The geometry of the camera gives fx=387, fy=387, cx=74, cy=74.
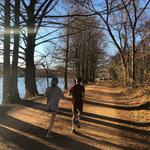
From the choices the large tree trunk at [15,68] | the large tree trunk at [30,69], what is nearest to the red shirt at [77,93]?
the large tree trunk at [15,68]

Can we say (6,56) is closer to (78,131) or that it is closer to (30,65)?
(78,131)

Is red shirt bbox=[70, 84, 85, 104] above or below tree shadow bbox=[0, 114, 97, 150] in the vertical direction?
above

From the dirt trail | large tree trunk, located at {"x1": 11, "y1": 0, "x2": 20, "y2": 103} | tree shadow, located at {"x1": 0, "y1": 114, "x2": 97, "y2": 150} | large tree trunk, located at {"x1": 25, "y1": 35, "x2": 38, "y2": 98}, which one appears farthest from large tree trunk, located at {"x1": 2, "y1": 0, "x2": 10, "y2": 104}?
large tree trunk, located at {"x1": 25, "y1": 35, "x2": 38, "y2": 98}

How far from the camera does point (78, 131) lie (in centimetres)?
1288

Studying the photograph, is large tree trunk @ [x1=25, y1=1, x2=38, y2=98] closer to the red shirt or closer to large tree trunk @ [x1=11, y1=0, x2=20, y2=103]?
large tree trunk @ [x1=11, y1=0, x2=20, y2=103]

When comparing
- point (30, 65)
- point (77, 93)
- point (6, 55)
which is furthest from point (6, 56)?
point (30, 65)

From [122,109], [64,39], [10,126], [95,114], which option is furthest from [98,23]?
[10,126]

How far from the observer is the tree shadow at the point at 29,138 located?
10453mm

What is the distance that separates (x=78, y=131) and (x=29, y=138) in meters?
2.15

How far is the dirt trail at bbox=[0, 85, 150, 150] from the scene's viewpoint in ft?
35.1

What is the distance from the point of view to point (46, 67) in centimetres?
4809

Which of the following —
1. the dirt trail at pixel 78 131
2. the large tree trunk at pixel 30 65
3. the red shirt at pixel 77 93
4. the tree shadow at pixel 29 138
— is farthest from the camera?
the large tree trunk at pixel 30 65

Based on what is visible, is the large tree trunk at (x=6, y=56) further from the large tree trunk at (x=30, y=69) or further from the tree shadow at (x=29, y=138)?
the large tree trunk at (x=30, y=69)

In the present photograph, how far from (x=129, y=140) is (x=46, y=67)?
3667cm
